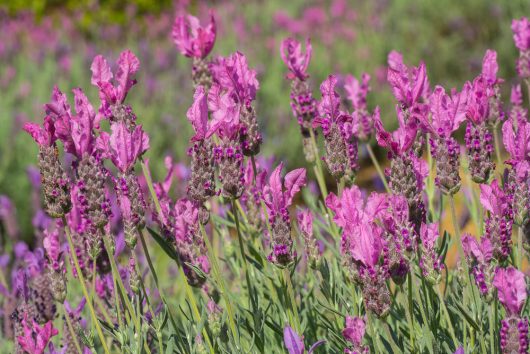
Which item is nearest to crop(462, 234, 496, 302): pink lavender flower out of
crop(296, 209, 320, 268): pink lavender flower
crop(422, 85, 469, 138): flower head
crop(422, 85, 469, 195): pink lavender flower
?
crop(422, 85, 469, 195): pink lavender flower

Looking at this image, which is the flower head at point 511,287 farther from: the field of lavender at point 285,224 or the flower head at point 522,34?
the flower head at point 522,34

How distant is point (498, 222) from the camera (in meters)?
1.50

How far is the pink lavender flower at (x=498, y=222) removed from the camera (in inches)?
59.0

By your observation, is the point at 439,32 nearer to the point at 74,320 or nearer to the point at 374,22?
the point at 374,22

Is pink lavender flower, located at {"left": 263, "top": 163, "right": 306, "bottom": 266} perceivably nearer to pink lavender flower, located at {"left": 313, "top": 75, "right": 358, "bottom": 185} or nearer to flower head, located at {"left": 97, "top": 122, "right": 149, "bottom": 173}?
pink lavender flower, located at {"left": 313, "top": 75, "right": 358, "bottom": 185}

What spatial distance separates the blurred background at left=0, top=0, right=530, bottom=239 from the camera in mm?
5934

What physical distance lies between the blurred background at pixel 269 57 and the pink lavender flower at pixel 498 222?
13.6 feet

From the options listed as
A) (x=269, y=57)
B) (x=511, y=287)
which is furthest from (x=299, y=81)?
(x=269, y=57)

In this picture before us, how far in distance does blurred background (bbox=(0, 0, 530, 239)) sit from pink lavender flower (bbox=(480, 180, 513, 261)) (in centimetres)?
416

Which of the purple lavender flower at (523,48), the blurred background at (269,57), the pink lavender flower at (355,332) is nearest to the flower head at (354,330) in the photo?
the pink lavender flower at (355,332)

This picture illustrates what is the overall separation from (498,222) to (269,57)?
6202mm

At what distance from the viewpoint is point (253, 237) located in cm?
215

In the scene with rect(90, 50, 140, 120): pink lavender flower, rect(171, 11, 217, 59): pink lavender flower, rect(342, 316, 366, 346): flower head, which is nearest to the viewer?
rect(342, 316, 366, 346): flower head

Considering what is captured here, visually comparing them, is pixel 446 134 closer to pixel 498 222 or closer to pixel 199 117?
pixel 498 222
